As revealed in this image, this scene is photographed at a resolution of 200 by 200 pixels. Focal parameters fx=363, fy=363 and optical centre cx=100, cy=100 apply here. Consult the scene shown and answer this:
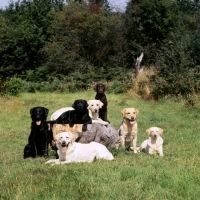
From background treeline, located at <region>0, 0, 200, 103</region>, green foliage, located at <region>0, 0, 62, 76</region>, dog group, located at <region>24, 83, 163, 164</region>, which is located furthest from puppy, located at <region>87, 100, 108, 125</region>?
green foliage, located at <region>0, 0, 62, 76</region>

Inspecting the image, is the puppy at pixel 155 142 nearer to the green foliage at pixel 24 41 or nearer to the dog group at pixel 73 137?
the dog group at pixel 73 137

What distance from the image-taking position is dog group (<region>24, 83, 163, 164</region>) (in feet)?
20.2

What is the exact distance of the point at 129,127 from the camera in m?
7.83

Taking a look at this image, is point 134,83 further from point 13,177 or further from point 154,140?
point 13,177

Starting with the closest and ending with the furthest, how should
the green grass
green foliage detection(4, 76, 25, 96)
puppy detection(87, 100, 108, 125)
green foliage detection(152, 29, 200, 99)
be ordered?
1. the green grass
2. puppy detection(87, 100, 108, 125)
3. green foliage detection(152, 29, 200, 99)
4. green foliage detection(4, 76, 25, 96)

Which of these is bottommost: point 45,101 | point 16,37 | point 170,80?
point 45,101

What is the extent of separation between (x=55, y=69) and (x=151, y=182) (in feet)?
70.2

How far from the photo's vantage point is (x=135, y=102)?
16453mm

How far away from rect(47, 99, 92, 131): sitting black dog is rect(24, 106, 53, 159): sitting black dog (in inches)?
26.6

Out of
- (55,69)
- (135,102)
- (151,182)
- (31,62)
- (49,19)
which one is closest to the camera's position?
(151,182)

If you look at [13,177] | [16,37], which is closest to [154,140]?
[13,177]

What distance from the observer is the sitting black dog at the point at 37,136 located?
7020 millimetres

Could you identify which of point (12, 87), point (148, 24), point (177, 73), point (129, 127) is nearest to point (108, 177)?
point (129, 127)

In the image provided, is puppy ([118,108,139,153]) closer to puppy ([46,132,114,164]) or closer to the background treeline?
puppy ([46,132,114,164])
